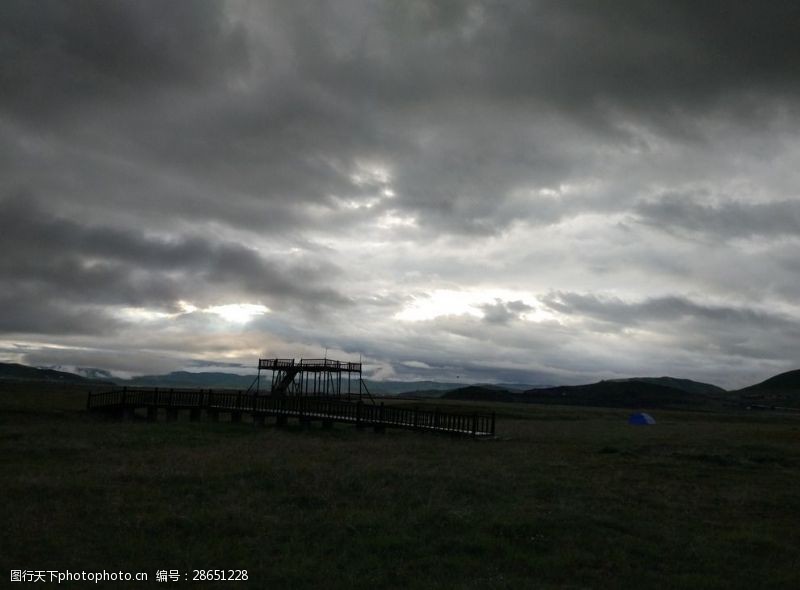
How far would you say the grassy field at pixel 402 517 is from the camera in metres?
9.65

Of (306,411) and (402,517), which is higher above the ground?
(306,411)

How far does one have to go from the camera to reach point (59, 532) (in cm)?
1095

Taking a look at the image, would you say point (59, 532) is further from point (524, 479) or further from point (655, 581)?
point (524, 479)

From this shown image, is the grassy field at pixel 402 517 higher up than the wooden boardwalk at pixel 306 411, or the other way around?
the wooden boardwalk at pixel 306 411

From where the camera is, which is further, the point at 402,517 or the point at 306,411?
the point at 306,411

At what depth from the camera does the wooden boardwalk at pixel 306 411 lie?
3403cm

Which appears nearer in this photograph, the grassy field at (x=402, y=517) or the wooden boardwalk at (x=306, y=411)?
the grassy field at (x=402, y=517)

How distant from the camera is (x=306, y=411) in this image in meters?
39.2

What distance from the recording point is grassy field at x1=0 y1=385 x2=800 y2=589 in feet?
31.7

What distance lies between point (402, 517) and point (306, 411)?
27182mm

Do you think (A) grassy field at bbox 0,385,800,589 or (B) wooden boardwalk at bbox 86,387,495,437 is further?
(B) wooden boardwalk at bbox 86,387,495,437

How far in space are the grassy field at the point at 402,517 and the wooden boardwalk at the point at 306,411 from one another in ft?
32.0

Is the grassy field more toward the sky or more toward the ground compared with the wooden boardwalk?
more toward the ground

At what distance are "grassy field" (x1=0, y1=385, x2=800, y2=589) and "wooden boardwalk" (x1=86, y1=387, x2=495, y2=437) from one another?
976 centimetres
